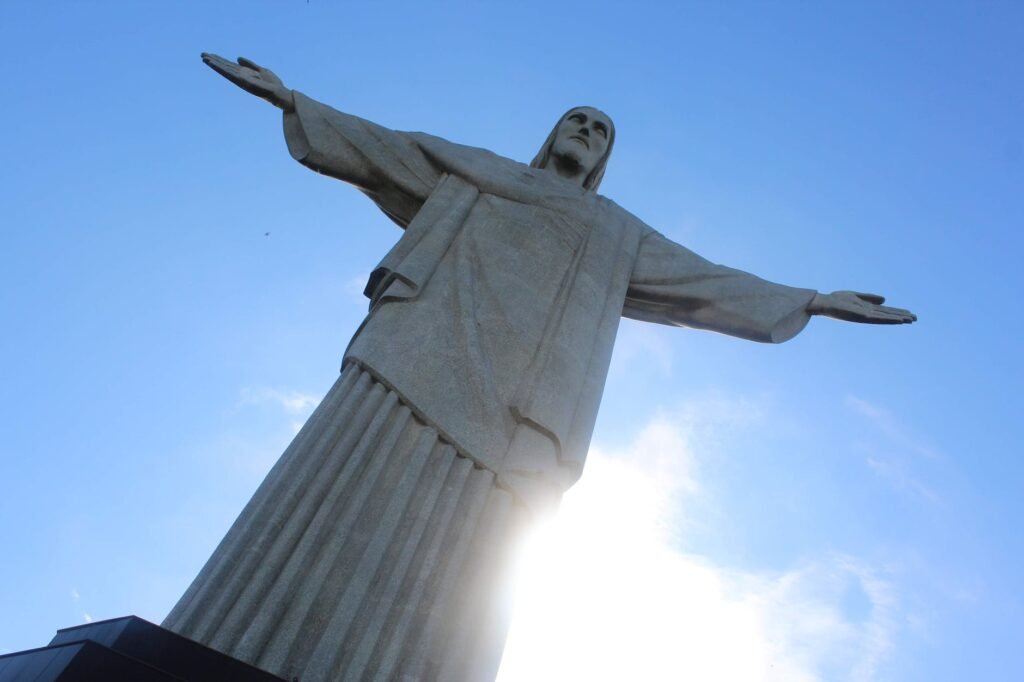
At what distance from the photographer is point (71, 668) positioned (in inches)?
117

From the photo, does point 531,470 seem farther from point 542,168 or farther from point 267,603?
point 542,168

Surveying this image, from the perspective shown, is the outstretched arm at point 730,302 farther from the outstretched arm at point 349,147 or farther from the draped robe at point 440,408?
the outstretched arm at point 349,147

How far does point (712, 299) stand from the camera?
785cm

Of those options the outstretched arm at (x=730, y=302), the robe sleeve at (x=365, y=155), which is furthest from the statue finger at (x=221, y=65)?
the outstretched arm at (x=730, y=302)

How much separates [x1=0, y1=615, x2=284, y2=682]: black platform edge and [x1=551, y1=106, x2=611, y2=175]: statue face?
6.21 meters

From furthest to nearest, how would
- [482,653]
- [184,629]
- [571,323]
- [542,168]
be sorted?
[542,168] → [571,323] → [482,653] → [184,629]

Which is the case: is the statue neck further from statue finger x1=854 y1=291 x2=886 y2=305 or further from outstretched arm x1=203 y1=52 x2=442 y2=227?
statue finger x1=854 y1=291 x2=886 y2=305

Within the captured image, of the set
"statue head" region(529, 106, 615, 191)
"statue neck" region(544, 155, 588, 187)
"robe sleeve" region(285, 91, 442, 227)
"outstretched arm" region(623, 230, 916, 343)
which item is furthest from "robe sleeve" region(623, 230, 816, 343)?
"robe sleeve" region(285, 91, 442, 227)

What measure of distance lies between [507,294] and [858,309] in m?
3.28

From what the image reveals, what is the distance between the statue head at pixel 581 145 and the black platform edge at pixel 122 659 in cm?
618

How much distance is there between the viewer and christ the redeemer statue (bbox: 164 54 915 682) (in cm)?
454

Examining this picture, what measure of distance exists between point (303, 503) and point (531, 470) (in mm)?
1487

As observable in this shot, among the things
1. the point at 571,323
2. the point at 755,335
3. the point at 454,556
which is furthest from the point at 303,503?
the point at 755,335

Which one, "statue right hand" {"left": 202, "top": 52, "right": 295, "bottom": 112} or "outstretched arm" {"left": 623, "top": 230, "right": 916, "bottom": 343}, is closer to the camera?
"statue right hand" {"left": 202, "top": 52, "right": 295, "bottom": 112}
